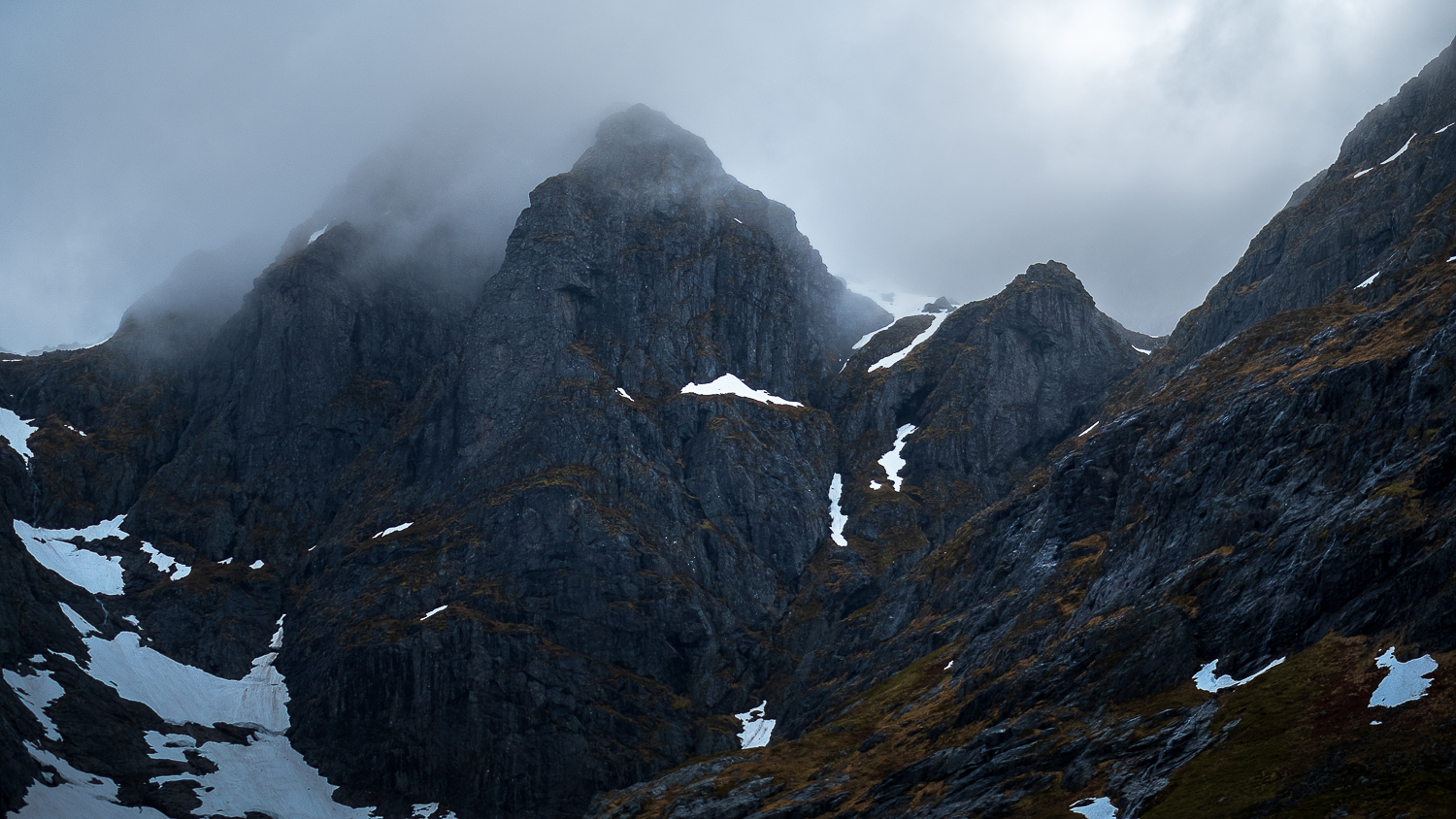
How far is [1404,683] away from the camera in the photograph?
66062mm

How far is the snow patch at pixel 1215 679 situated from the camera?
3147 inches

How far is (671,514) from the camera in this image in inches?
7269

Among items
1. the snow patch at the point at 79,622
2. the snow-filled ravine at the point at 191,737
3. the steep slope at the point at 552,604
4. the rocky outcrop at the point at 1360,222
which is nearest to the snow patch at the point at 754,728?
the steep slope at the point at 552,604

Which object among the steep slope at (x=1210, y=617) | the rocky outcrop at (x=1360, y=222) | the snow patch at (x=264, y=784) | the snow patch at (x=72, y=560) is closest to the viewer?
the steep slope at (x=1210, y=617)

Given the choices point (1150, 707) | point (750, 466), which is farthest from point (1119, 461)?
point (750, 466)

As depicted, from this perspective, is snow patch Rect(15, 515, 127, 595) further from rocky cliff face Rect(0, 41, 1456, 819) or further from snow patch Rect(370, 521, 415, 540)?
snow patch Rect(370, 521, 415, 540)

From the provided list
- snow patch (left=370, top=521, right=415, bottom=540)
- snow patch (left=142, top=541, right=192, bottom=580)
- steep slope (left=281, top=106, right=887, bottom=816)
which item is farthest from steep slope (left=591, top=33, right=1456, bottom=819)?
snow patch (left=142, top=541, right=192, bottom=580)

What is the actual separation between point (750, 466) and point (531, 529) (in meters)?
39.5

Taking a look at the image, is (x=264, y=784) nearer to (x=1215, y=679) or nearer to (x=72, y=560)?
(x=72, y=560)

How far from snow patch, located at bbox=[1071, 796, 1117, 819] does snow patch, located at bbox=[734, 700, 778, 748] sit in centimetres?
7875

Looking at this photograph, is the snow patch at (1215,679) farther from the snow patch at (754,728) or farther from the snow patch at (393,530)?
the snow patch at (393,530)

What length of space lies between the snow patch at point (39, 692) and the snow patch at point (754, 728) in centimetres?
8968

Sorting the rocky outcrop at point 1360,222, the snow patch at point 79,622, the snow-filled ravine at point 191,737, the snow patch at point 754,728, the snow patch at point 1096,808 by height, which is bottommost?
the snow patch at point 1096,808

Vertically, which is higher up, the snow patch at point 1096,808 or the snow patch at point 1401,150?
the snow patch at point 1401,150
